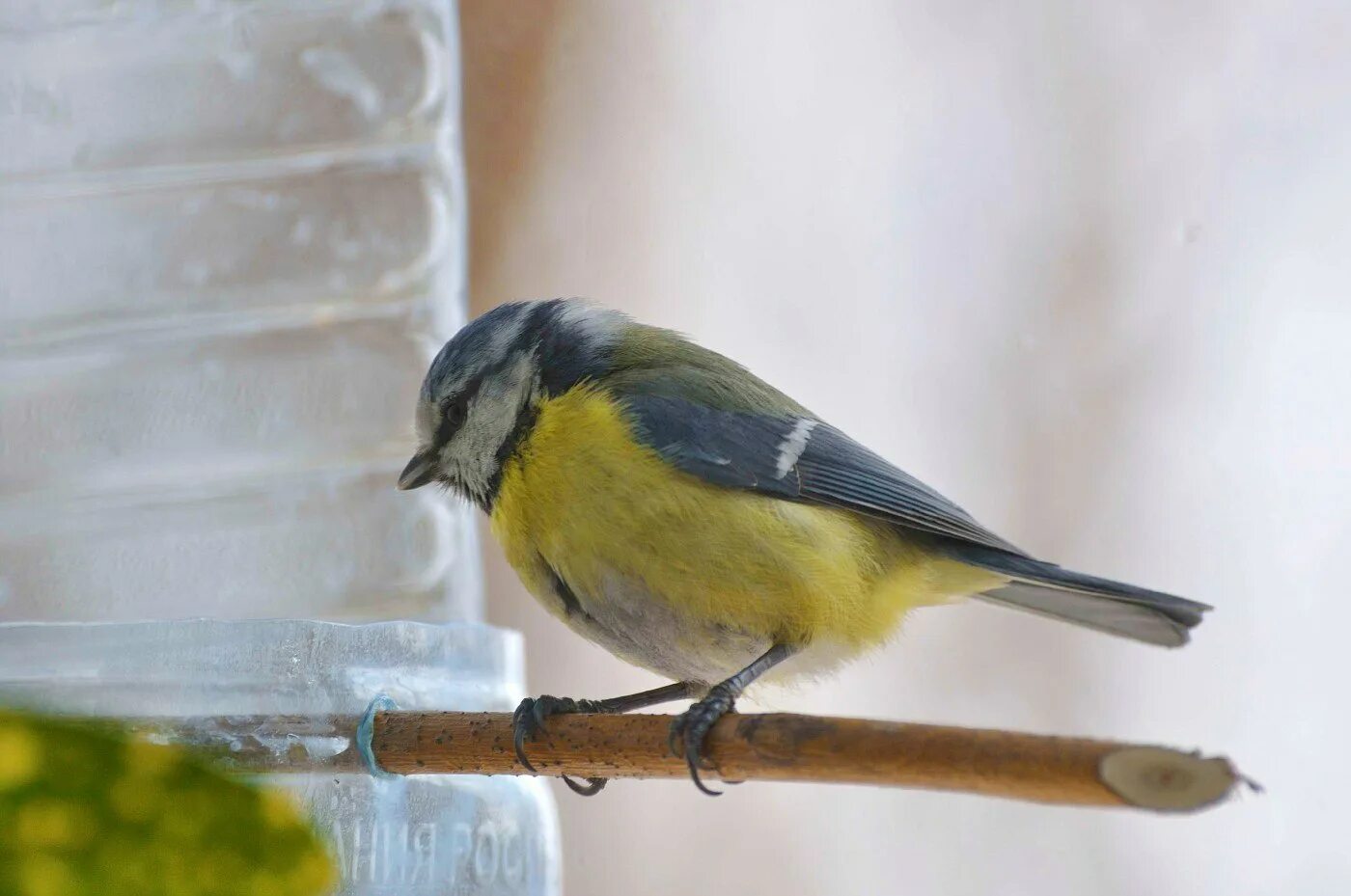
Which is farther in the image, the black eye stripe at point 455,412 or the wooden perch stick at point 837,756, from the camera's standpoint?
the black eye stripe at point 455,412

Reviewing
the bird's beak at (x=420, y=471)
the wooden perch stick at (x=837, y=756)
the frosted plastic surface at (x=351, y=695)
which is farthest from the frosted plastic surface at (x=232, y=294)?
the wooden perch stick at (x=837, y=756)

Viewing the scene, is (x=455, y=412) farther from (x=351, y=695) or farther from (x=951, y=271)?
(x=951, y=271)

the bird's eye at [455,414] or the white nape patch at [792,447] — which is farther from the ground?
the white nape patch at [792,447]

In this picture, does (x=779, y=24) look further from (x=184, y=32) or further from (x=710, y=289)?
(x=184, y=32)

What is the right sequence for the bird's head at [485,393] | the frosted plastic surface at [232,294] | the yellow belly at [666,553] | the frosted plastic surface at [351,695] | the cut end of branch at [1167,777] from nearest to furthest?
1. the cut end of branch at [1167,777]
2. the frosted plastic surface at [351,695]
3. the yellow belly at [666,553]
4. the bird's head at [485,393]
5. the frosted plastic surface at [232,294]

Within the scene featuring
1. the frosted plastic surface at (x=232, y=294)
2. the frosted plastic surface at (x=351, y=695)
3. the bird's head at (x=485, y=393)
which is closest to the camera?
the frosted plastic surface at (x=351, y=695)

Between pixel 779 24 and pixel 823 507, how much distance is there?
0.71 meters

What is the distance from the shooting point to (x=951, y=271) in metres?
1.34

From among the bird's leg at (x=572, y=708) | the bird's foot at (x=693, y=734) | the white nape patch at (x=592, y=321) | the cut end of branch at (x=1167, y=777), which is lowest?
the bird's leg at (x=572, y=708)

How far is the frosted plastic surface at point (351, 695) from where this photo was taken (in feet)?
2.06

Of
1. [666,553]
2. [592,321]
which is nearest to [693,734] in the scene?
[666,553]

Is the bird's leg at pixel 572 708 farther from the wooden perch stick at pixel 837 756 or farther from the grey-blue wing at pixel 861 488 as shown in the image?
the grey-blue wing at pixel 861 488

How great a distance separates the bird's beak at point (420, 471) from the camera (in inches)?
36.0

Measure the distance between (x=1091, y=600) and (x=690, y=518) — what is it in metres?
0.30
